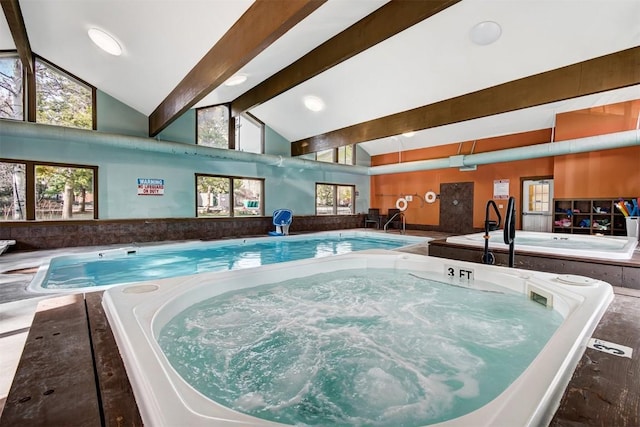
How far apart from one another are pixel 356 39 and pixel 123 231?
17.2ft

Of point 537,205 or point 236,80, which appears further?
point 537,205

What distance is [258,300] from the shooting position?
8.39 ft

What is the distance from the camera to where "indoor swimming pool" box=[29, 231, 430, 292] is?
3545mm

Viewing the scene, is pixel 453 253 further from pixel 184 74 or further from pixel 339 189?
pixel 339 189

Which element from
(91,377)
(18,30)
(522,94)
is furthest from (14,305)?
(522,94)

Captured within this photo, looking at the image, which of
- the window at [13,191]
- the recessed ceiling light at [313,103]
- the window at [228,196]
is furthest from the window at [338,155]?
the window at [13,191]

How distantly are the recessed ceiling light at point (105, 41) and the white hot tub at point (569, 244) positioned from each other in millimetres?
5257

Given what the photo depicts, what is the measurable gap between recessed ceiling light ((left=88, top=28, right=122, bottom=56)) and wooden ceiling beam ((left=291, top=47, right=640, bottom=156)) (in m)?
4.35

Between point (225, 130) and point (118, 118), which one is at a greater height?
point (225, 130)

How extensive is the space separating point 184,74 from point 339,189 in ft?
19.9

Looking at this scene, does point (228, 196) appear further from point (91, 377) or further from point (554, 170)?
point (554, 170)

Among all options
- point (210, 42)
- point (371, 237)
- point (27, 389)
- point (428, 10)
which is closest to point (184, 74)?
point (210, 42)

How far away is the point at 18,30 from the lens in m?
3.71

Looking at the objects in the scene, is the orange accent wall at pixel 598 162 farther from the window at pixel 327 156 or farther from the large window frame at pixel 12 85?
the large window frame at pixel 12 85
